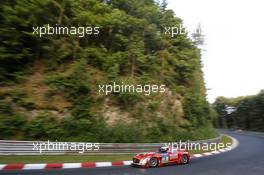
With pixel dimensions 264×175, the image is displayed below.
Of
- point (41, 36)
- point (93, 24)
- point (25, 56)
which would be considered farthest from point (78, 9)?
point (25, 56)

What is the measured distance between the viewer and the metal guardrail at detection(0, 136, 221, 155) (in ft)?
56.9

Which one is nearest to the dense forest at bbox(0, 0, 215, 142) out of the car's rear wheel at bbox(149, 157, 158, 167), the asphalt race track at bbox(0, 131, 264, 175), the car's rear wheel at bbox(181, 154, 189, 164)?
the car's rear wheel at bbox(181, 154, 189, 164)

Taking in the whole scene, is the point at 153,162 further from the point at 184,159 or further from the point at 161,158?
the point at 184,159

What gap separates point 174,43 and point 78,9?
11332mm

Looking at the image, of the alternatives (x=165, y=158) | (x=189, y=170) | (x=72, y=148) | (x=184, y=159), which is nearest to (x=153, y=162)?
(x=165, y=158)

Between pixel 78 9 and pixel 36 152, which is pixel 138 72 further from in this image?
pixel 36 152

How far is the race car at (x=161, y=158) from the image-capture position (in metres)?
15.6

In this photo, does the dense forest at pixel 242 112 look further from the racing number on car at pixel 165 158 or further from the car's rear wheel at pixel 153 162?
the car's rear wheel at pixel 153 162

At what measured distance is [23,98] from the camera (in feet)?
68.3

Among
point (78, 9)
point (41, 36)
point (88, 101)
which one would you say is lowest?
point (88, 101)

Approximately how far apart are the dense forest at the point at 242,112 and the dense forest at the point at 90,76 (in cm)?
2805

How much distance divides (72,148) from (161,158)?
5.37 meters

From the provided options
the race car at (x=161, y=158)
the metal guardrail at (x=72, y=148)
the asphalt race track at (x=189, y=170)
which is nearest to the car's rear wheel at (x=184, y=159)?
the race car at (x=161, y=158)

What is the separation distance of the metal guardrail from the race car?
3863mm
